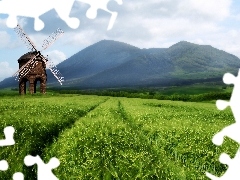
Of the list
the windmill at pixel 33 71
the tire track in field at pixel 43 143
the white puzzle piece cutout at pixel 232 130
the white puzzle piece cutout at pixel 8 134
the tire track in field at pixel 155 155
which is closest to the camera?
the white puzzle piece cutout at pixel 232 130

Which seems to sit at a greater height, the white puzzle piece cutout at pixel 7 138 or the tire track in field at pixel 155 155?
the white puzzle piece cutout at pixel 7 138

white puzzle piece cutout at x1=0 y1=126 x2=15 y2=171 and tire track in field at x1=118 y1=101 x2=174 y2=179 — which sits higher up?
white puzzle piece cutout at x1=0 y1=126 x2=15 y2=171

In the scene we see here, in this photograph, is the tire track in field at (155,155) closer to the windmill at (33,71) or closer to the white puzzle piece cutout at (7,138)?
the white puzzle piece cutout at (7,138)

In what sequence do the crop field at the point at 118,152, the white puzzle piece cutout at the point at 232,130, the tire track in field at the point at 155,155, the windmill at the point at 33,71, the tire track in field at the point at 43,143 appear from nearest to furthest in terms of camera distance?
the white puzzle piece cutout at the point at 232,130
the tire track in field at the point at 155,155
the crop field at the point at 118,152
the tire track in field at the point at 43,143
the windmill at the point at 33,71

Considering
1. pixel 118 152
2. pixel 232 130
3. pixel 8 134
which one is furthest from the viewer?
pixel 118 152

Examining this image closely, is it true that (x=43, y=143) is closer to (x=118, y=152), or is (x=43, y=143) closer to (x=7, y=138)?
(x=118, y=152)

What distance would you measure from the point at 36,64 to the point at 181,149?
48.6 m

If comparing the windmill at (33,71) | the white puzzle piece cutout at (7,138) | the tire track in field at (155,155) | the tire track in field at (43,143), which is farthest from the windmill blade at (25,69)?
the white puzzle piece cutout at (7,138)

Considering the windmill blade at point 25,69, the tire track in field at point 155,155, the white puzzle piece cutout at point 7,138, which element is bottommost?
the tire track in field at point 155,155

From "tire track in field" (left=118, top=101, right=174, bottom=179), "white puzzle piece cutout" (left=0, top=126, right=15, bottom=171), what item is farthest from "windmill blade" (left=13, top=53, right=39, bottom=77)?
"white puzzle piece cutout" (left=0, top=126, right=15, bottom=171)

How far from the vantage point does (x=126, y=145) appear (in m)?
12.8

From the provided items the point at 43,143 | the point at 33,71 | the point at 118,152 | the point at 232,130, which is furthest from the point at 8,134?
the point at 33,71

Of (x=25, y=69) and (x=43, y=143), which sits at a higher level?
(x=25, y=69)

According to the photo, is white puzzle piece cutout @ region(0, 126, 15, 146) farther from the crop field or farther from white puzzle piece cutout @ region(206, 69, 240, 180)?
white puzzle piece cutout @ region(206, 69, 240, 180)
